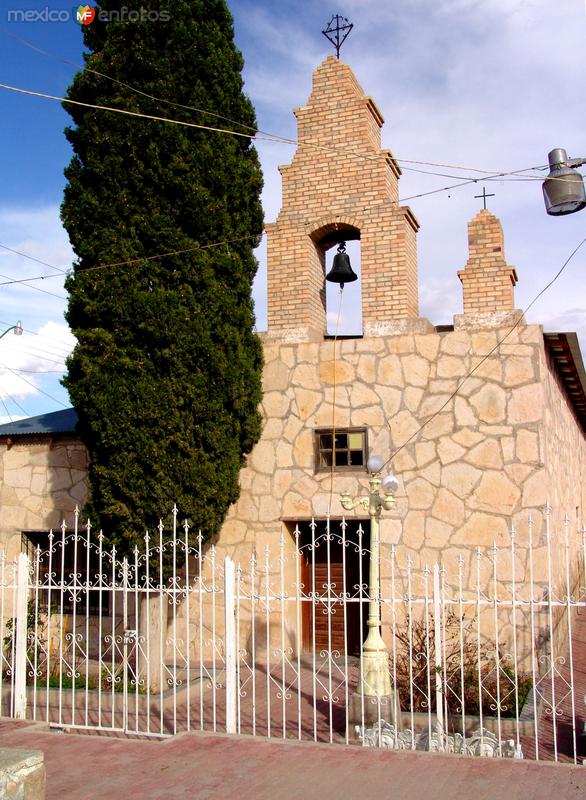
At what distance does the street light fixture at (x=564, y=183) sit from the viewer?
772cm

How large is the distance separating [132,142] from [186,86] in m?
0.99

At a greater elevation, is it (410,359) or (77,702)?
(410,359)

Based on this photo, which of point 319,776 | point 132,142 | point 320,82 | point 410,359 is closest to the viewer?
point 319,776

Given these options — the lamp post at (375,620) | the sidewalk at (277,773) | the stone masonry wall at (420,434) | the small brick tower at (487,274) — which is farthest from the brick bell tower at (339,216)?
the sidewalk at (277,773)

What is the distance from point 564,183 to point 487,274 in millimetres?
2337

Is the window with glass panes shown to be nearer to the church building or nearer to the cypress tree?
the church building

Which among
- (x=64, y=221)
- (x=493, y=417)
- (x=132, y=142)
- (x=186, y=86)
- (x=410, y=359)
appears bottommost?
(x=493, y=417)

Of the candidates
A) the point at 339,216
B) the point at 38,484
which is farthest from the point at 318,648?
the point at 339,216

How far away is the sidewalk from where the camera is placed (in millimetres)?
5469

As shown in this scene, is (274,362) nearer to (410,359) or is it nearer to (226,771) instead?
(410,359)

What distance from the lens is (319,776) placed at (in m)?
5.80

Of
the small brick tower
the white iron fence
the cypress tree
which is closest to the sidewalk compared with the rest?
the white iron fence

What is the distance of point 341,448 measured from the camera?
10.5 metres

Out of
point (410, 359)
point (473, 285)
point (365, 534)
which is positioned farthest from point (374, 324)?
point (365, 534)
